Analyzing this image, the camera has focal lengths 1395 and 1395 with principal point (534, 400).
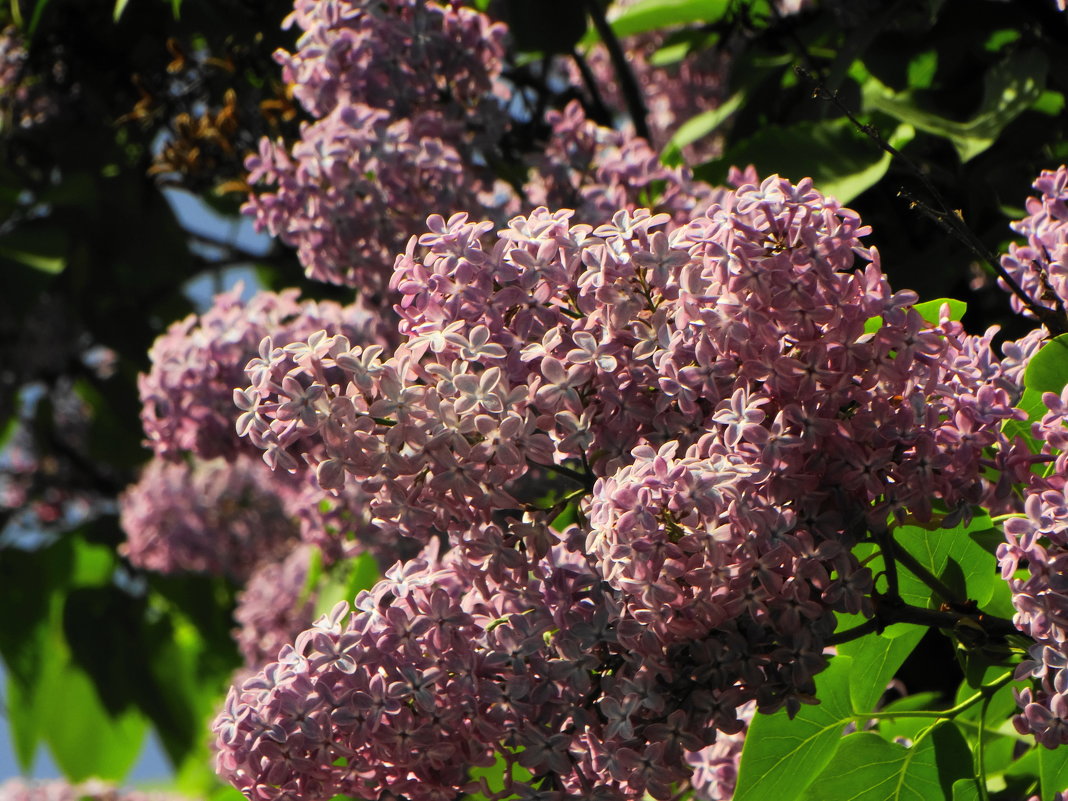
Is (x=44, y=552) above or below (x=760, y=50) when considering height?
below

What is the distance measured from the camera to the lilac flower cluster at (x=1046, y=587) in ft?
4.19

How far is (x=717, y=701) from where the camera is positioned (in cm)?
137

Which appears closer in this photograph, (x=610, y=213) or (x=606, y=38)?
(x=610, y=213)

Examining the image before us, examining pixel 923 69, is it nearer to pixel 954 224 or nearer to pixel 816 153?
pixel 816 153

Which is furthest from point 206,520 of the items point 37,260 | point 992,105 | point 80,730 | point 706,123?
point 992,105

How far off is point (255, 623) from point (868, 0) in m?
2.22

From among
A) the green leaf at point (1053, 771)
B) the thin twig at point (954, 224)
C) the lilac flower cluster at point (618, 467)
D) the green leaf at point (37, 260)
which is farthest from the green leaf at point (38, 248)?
the green leaf at point (1053, 771)

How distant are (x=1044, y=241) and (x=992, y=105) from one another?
0.74m

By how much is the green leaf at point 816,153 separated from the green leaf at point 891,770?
Answer: 0.97 meters

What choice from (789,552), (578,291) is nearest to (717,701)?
(789,552)

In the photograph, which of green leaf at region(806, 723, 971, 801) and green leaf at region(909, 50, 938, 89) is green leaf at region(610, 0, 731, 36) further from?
green leaf at region(806, 723, 971, 801)

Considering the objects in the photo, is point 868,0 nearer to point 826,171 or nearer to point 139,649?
point 826,171

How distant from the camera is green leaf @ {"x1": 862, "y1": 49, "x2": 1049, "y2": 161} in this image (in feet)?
7.25

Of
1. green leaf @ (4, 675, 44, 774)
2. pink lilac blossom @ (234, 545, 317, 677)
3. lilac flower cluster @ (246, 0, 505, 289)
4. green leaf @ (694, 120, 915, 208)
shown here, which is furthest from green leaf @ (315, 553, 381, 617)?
green leaf @ (4, 675, 44, 774)
